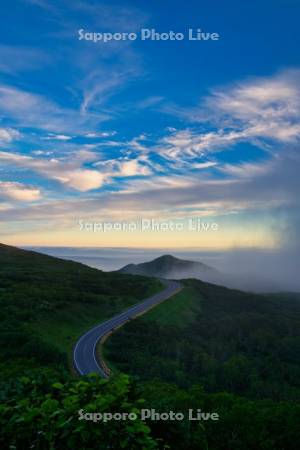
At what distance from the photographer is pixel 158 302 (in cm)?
7731

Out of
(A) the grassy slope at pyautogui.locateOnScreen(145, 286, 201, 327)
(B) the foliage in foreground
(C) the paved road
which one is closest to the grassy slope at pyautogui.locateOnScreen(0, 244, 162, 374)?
(C) the paved road

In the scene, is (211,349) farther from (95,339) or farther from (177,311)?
(177,311)

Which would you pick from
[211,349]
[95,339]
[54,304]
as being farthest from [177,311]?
[95,339]

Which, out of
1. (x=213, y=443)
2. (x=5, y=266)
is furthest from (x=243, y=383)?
(x=5, y=266)

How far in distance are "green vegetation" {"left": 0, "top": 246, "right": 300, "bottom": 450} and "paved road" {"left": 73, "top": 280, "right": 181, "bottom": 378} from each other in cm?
165

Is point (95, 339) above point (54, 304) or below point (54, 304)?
below

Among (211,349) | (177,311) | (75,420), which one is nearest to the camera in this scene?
(75,420)

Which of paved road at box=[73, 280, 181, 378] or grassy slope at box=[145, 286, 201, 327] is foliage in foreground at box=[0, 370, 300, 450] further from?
grassy slope at box=[145, 286, 201, 327]

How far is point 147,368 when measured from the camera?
40375 millimetres

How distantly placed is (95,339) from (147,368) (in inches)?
407

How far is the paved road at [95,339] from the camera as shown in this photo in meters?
37.2

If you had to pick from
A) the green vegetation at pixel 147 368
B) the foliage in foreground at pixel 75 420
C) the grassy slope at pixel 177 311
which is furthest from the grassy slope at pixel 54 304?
the foliage in foreground at pixel 75 420

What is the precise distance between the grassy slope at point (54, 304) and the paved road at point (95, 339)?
140 centimetres

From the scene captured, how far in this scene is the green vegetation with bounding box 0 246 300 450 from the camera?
21.2ft
